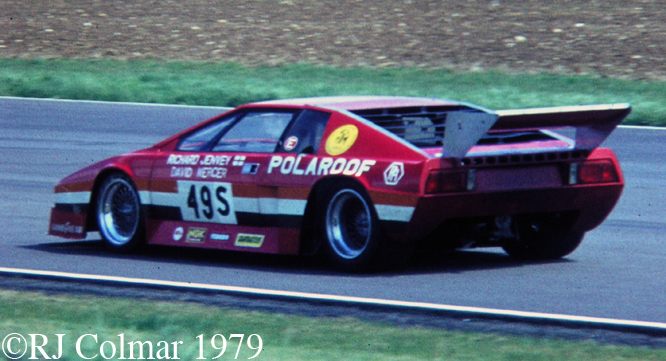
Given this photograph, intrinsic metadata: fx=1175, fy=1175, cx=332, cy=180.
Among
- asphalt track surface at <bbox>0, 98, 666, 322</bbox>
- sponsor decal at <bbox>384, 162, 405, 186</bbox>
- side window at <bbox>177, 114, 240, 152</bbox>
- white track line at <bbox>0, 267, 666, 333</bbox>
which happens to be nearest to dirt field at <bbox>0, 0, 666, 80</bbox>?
asphalt track surface at <bbox>0, 98, 666, 322</bbox>

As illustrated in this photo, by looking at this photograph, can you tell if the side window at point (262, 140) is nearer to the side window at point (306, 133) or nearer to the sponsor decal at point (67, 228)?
the side window at point (306, 133)

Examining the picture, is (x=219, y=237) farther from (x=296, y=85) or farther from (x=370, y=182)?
(x=296, y=85)

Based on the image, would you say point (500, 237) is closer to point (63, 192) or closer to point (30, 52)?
point (63, 192)

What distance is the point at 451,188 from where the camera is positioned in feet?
25.1

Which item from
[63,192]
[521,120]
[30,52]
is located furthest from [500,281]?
[30,52]

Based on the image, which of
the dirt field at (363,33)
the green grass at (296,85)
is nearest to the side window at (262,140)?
the green grass at (296,85)

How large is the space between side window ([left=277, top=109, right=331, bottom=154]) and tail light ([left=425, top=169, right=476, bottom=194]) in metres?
1.07

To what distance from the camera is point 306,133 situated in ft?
27.5

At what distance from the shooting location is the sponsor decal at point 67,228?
946cm

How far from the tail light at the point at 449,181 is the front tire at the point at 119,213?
2.67 meters

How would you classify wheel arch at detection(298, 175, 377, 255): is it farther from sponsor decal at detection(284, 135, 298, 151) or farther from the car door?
sponsor decal at detection(284, 135, 298, 151)

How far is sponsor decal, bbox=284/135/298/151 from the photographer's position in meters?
8.40

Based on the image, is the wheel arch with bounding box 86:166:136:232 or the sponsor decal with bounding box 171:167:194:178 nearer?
the sponsor decal with bounding box 171:167:194:178

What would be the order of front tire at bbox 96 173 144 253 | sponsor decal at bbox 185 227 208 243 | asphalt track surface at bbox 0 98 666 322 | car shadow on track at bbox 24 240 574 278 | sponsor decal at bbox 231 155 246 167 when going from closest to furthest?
1. asphalt track surface at bbox 0 98 666 322
2. car shadow on track at bbox 24 240 574 278
3. sponsor decal at bbox 231 155 246 167
4. sponsor decal at bbox 185 227 208 243
5. front tire at bbox 96 173 144 253
